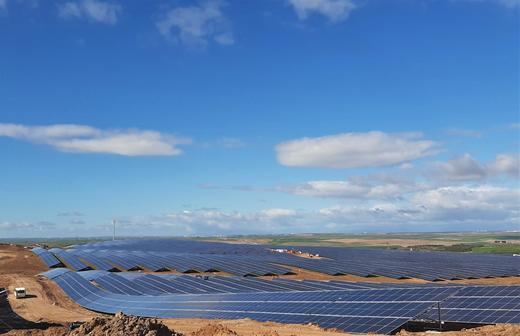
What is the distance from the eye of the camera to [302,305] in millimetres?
28969

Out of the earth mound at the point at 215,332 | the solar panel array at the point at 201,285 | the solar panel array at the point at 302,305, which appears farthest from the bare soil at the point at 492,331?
the solar panel array at the point at 201,285

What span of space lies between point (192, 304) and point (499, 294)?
1928 cm

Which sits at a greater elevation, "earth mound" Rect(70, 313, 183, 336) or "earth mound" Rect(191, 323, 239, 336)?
"earth mound" Rect(70, 313, 183, 336)

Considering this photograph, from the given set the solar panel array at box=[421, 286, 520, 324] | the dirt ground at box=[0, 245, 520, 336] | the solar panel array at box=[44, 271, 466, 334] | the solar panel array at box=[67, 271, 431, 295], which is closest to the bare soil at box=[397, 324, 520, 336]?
the dirt ground at box=[0, 245, 520, 336]

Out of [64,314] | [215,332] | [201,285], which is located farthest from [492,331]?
[64,314]

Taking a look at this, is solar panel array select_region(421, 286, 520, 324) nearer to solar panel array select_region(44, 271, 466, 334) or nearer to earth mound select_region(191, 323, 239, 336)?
solar panel array select_region(44, 271, 466, 334)

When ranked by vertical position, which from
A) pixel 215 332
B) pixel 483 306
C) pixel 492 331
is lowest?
pixel 215 332

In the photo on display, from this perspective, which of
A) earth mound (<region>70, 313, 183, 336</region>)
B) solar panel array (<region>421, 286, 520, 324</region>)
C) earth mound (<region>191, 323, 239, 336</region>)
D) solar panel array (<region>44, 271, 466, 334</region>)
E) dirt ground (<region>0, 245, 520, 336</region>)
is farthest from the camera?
solar panel array (<region>44, 271, 466, 334</region>)

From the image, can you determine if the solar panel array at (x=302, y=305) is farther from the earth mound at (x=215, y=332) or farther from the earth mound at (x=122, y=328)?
the earth mound at (x=122, y=328)

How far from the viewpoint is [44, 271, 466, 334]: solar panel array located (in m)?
24.5

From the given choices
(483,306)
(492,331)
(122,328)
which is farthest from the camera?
(483,306)

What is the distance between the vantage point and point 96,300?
121 feet

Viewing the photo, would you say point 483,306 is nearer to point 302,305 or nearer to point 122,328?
point 302,305

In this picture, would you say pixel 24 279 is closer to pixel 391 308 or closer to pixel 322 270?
pixel 322 270
